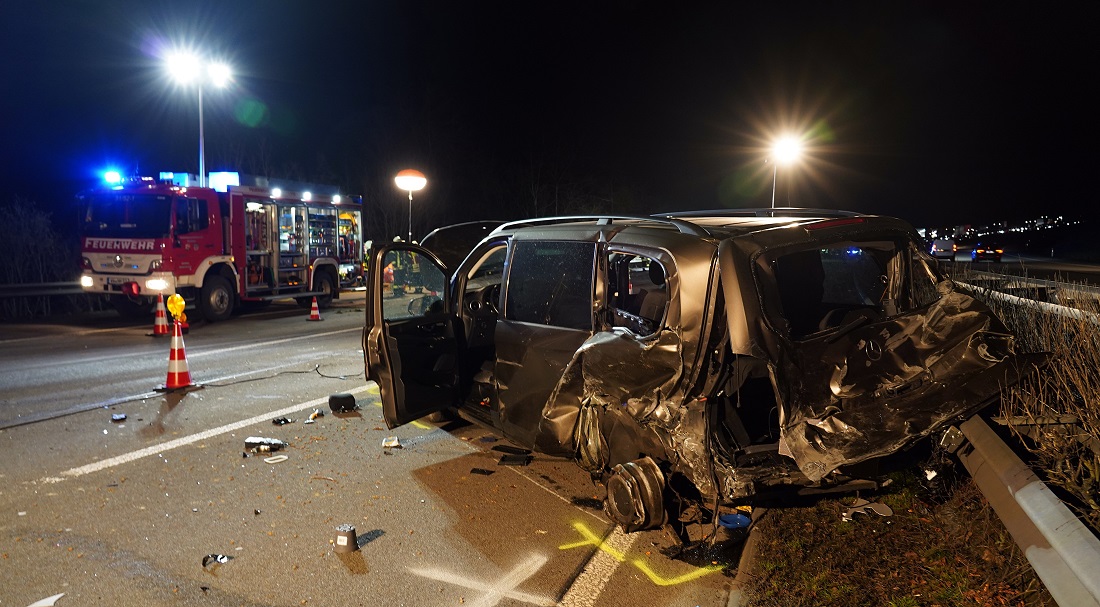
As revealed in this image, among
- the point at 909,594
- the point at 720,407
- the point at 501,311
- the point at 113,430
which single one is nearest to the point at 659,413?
the point at 720,407

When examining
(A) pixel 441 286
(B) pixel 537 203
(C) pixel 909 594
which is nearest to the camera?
(C) pixel 909 594

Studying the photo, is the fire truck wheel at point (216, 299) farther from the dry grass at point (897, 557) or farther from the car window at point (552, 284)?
the dry grass at point (897, 557)

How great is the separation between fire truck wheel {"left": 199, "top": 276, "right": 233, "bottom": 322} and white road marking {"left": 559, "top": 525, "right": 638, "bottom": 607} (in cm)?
1265

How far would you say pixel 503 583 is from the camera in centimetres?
382

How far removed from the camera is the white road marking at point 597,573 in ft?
12.0

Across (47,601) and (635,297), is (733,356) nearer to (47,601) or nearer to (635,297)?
(635,297)

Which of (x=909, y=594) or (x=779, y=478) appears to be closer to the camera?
(x=909, y=594)

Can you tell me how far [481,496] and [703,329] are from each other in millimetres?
2090

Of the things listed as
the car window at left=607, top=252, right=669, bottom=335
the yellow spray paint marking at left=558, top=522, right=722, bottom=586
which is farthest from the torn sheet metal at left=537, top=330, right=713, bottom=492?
the yellow spray paint marking at left=558, top=522, right=722, bottom=586

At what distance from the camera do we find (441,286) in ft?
21.2

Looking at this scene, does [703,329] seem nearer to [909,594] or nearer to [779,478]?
[779,478]

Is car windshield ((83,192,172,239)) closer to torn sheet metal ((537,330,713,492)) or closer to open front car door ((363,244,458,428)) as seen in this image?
open front car door ((363,244,458,428))

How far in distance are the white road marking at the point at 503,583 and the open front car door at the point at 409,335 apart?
1.89 meters

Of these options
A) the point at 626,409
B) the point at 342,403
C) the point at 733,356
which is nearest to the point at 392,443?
the point at 342,403
